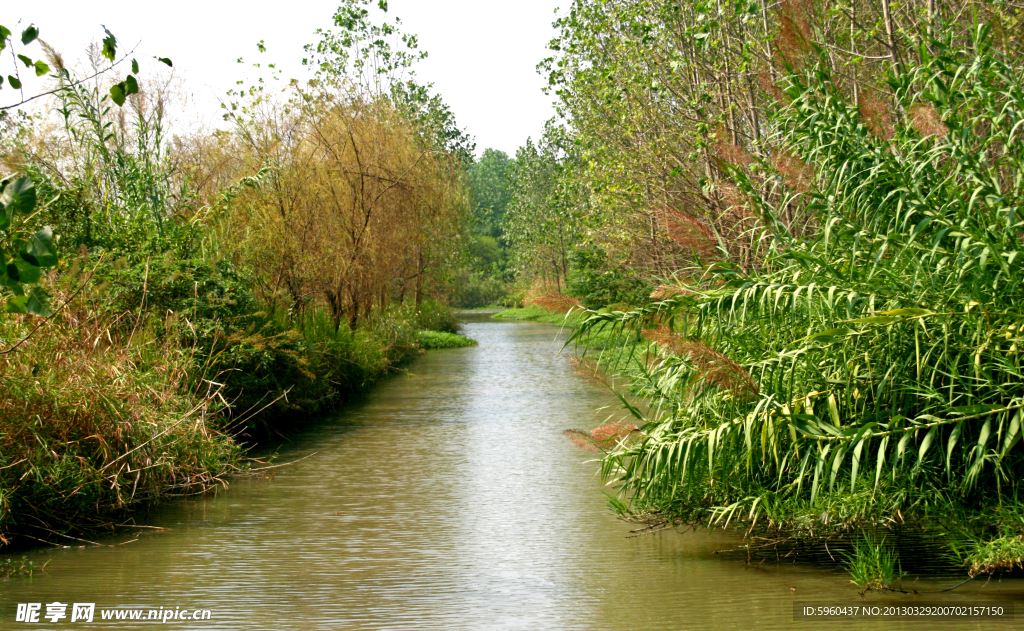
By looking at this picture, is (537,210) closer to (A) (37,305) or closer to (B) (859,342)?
(B) (859,342)

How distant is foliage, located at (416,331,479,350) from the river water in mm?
16231

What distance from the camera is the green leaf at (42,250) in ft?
10.7

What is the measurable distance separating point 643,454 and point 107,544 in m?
3.97

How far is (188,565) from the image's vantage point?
6230mm

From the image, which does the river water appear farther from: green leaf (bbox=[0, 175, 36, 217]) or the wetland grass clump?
green leaf (bbox=[0, 175, 36, 217])

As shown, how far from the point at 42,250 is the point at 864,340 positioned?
4.52 metres

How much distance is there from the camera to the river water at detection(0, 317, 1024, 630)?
5.14 m

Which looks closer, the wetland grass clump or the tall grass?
the tall grass

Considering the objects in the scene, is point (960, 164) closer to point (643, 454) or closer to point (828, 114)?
point (828, 114)

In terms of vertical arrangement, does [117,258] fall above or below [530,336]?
above

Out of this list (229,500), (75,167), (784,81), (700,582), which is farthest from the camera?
(75,167)

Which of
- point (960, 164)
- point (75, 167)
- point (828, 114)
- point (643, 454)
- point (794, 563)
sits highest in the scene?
point (75, 167)

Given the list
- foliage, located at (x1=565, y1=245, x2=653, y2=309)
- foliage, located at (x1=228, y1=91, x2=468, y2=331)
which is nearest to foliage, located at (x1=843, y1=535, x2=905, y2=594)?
foliage, located at (x1=228, y1=91, x2=468, y2=331)

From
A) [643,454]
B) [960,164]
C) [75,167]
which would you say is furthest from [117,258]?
[960,164]
